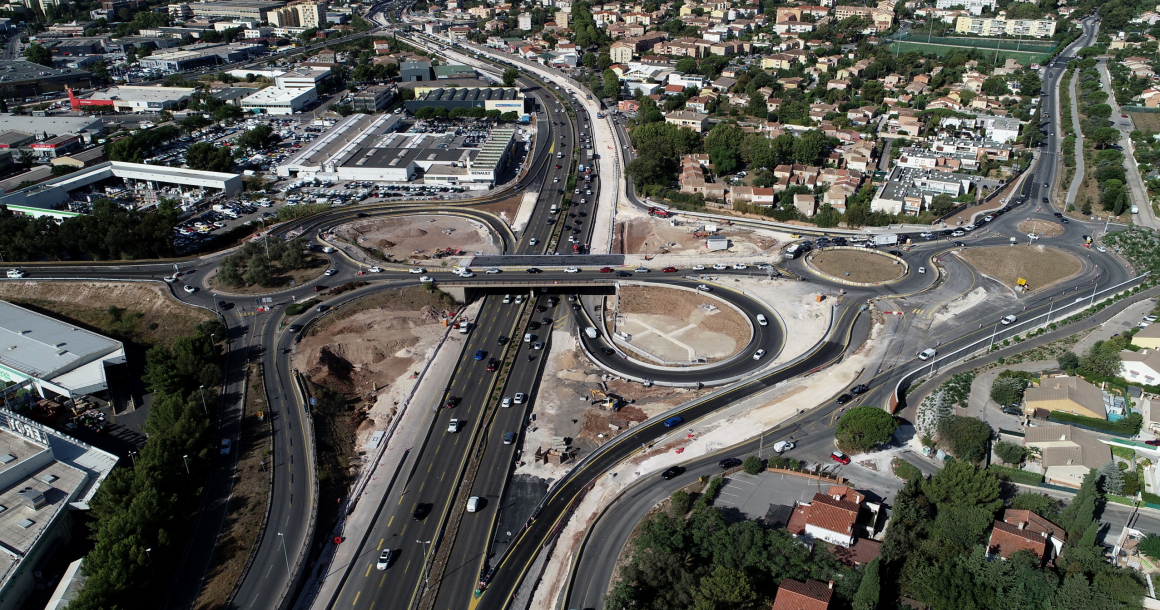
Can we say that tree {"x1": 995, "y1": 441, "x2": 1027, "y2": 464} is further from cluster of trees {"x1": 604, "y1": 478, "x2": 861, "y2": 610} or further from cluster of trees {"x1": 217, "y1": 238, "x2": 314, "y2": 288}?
cluster of trees {"x1": 217, "y1": 238, "x2": 314, "y2": 288}

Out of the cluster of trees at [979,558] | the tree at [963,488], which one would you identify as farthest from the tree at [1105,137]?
the tree at [963,488]

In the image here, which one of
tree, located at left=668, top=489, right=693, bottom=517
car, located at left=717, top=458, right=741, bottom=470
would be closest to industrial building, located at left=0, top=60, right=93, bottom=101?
car, located at left=717, top=458, right=741, bottom=470

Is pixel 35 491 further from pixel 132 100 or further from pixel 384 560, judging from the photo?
pixel 132 100

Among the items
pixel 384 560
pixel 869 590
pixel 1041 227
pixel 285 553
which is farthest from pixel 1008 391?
pixel 285 553

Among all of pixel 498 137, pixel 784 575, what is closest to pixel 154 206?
pixel 498 137

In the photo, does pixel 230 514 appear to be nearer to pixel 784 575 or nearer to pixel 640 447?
pixel 640 447

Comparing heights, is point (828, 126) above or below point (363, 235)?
above

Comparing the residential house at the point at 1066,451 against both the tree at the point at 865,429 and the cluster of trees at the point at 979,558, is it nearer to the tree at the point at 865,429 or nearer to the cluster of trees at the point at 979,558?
the cluster of trees at the point at 979,558
